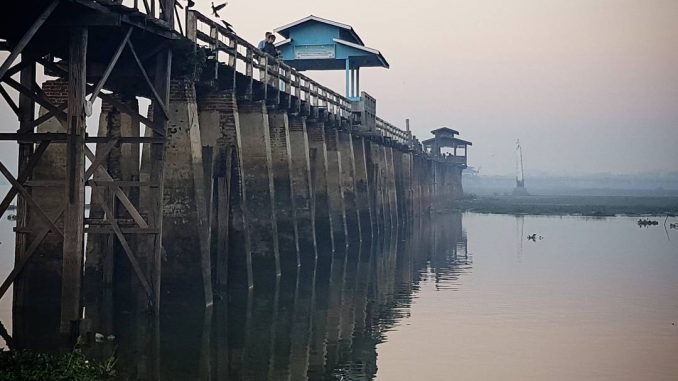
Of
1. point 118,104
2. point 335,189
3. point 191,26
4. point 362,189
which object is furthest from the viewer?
point 362,189

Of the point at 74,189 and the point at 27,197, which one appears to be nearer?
the point at 74,189

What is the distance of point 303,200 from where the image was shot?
28594 mm

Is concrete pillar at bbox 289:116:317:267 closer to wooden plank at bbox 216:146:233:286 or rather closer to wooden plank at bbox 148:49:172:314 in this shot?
wooden plank at bbox 216:146:233:286

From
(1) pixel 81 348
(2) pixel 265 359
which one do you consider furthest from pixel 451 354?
(1) pixel 81 348

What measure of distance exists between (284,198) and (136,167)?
761 cm

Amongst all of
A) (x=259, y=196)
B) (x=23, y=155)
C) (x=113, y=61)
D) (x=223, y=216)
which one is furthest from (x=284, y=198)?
(x=113, y=61)

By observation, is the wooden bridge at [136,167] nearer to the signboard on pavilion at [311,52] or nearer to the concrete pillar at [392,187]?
the signboard on pavilion at [311,52]

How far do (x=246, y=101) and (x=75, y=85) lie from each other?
10829 mm

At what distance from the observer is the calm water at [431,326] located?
14.2 m

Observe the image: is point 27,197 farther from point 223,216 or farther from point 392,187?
point 392,187

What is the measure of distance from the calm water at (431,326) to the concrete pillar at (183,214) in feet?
2.11

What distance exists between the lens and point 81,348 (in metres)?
13.1

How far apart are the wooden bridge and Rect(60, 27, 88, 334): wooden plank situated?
0.02m

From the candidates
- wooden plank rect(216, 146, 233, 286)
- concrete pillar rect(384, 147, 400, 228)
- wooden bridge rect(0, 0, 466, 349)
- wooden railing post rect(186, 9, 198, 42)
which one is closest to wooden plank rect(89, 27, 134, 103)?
wooden bridge rect(0, 0, 466, 349)
